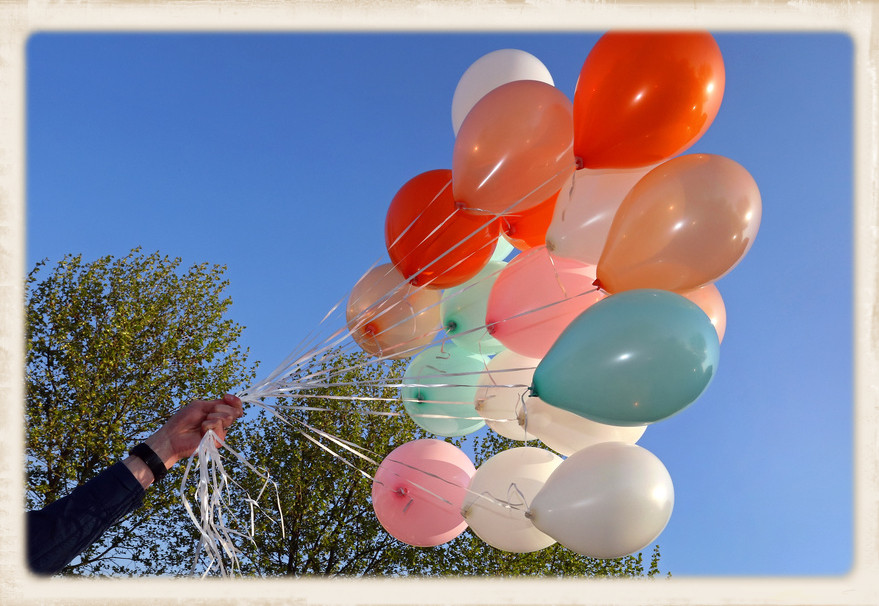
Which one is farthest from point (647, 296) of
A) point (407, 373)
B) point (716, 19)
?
point (407, 373)

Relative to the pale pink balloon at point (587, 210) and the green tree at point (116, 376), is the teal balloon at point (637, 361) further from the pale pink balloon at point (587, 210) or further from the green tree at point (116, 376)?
the green tree at point (116, 376)

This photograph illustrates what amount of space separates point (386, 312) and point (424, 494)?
A: 1.03 metres

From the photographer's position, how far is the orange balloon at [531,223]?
359 centimetres

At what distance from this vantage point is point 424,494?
3.92m

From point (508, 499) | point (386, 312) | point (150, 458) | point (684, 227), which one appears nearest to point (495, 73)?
point (386, 312)

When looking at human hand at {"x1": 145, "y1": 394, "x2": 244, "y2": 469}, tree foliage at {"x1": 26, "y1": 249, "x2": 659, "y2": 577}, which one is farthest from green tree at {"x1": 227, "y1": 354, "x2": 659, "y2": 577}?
human hand at {"x1": 145, "y1": 394, "x2": 244, "y2": 469}

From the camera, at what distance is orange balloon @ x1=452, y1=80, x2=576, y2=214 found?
3.23 m

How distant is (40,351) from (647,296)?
1069 cm

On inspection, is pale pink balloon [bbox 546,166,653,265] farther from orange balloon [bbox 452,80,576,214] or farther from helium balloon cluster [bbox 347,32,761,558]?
orange balloon [bbox 452,80,576,214]

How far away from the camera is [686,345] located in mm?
2625

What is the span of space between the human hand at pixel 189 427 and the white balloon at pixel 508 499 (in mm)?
1319

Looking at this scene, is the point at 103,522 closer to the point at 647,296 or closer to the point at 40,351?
the point at 647,296

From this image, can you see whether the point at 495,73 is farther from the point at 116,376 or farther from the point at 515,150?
the point at 116,376

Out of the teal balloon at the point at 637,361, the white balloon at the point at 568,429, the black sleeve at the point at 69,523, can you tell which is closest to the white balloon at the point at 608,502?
the white balloon at the point at 568,429
